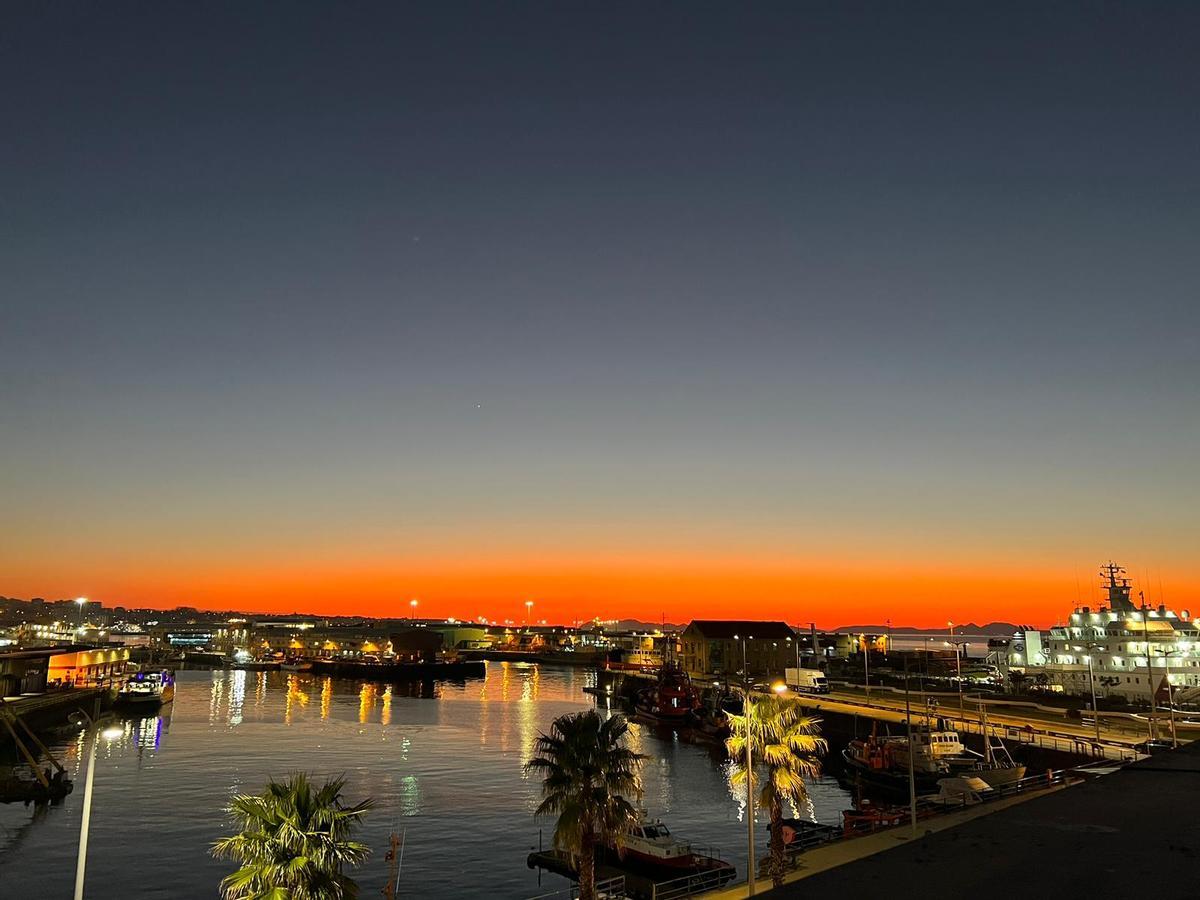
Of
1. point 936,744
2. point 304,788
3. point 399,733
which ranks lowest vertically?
point 399,733

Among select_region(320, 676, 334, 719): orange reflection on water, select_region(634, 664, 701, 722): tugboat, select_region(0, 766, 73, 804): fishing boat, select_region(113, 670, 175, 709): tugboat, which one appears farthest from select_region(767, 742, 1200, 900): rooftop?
select_region(113, 670, 175, 709): tugboat

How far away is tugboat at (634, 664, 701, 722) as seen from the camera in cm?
12288

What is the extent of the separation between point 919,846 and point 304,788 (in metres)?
20.9

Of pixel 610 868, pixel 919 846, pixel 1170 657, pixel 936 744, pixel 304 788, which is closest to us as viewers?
pixel 304 788

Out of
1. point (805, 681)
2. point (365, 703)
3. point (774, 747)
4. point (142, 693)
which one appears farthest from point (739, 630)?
point (774, 747)

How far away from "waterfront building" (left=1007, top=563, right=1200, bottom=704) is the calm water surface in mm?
57413

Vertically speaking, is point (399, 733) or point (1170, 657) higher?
point (1170, 657)

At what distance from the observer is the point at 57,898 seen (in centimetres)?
4188

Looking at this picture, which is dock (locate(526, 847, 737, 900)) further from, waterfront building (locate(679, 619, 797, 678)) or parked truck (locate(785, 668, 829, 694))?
waterfront building (locate(679, 619, 797, 678))

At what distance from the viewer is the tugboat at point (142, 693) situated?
133375 mm

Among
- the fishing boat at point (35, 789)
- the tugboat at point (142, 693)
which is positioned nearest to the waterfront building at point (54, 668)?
the tugboat at point (142, 693)

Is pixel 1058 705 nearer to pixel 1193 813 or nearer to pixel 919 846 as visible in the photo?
Answer: pixel 1193 813

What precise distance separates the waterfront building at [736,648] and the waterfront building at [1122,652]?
57.1 meters

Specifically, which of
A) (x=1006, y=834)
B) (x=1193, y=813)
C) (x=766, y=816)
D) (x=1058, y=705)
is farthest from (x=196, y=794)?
(x=1058, y=705)
